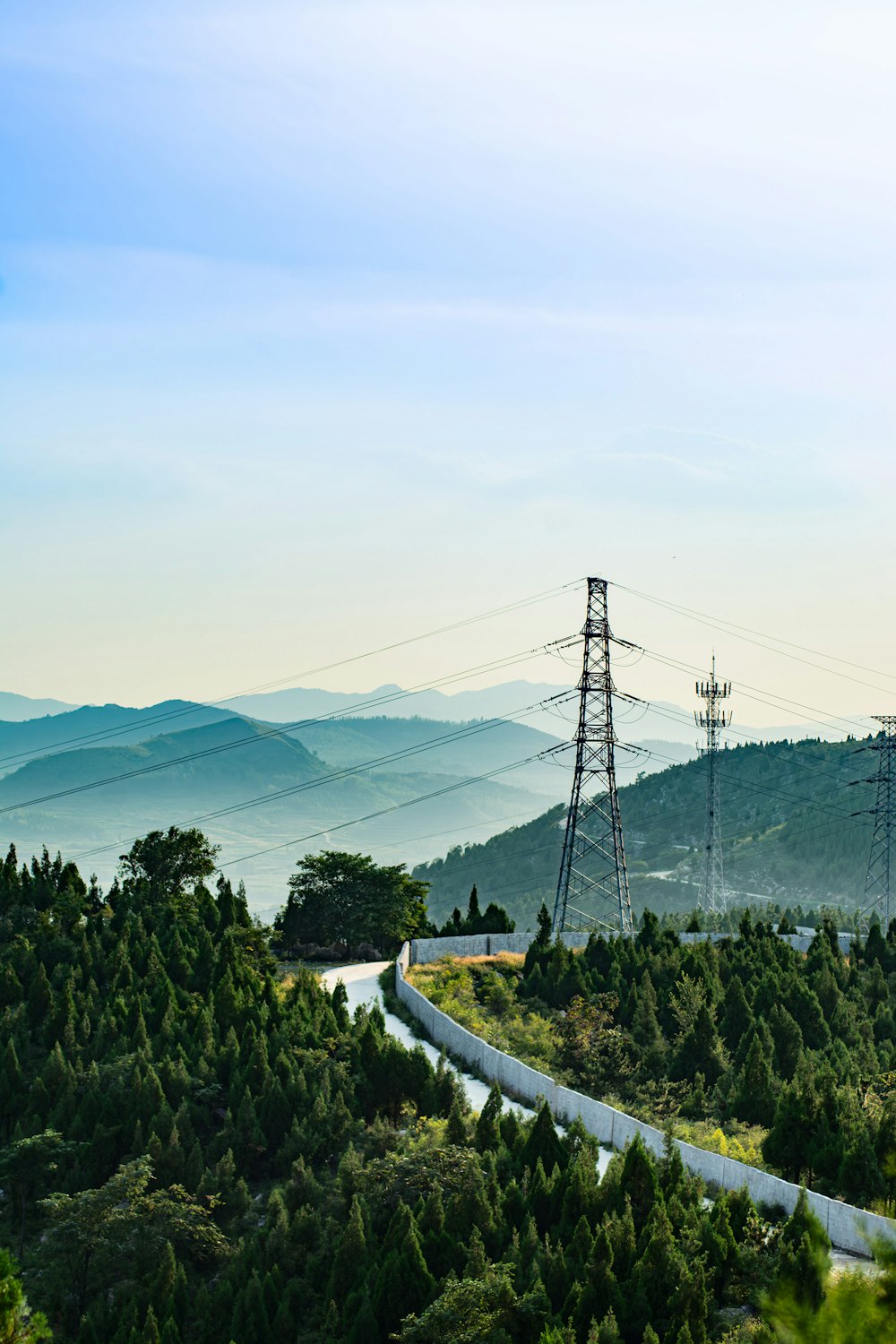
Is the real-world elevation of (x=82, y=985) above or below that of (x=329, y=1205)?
above

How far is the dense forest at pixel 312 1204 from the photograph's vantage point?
21.4 meters

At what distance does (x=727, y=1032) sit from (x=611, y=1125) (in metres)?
9.74

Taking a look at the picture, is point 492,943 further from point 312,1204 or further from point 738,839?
point 738,839

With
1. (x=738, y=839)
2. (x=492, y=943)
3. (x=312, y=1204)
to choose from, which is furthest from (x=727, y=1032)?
(x=738, y=839)

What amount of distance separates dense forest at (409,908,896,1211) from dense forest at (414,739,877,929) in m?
87.0

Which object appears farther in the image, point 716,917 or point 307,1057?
point 716,917

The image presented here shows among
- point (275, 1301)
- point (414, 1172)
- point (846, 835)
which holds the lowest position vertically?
point (275, 1301)

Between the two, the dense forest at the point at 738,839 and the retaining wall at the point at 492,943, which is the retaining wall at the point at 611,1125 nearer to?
the retaining wall at the point at 492,943

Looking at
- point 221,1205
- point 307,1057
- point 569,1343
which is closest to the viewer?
point 569,1343

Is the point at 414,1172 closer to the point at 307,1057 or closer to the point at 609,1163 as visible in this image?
the point at 609,1163

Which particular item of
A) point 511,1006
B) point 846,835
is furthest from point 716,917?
point 846,835

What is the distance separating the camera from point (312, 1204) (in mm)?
27062

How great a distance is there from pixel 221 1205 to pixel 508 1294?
9.53 m

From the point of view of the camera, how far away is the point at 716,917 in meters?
72.8
